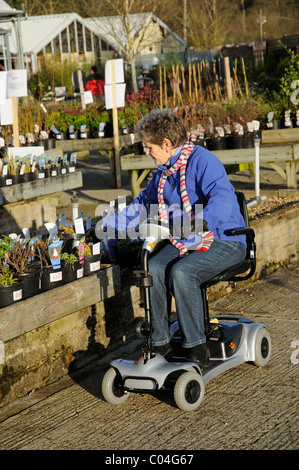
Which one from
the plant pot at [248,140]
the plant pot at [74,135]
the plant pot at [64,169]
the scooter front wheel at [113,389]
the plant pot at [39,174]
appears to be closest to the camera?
the scooter front wheel at [113,389]

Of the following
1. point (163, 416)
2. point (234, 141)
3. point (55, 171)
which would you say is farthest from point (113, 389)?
point (234, 141)

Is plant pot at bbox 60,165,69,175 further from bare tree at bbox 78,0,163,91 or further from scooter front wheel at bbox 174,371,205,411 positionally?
bare tree at bbox 78,0,163,91

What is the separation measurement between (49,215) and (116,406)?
4741 millimetres

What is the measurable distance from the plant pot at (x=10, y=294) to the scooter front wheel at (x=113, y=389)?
2.11ft

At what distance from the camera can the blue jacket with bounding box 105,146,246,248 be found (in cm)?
353

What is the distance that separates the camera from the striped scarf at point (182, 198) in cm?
360

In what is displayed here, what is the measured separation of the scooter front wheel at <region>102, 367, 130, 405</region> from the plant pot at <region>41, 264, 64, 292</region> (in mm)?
704

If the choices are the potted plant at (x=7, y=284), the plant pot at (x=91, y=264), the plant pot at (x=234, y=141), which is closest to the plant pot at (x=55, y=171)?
the plant pot at (x=234, y=141)

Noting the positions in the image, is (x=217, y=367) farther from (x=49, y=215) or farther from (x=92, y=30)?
(x=92, y=30)

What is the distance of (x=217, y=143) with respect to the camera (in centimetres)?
867

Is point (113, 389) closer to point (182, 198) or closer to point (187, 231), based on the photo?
point (187, 231)

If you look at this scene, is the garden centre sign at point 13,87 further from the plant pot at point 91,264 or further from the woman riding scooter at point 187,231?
the woman riding scooter at point 187,231

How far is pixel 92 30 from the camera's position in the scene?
140 ft

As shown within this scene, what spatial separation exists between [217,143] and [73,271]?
496cm
